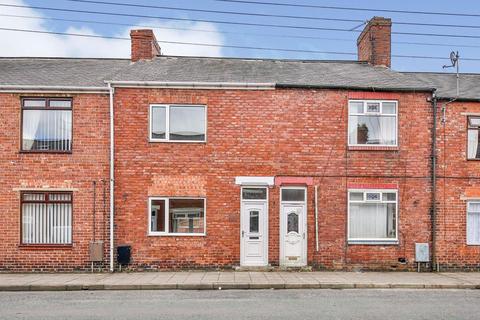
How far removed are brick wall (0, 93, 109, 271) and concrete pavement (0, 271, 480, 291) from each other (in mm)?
630

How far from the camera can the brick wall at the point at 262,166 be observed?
1664cm

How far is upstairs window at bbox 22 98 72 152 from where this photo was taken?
16781mm

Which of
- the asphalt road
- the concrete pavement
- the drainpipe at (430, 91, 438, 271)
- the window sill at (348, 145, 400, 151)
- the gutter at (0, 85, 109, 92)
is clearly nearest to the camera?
the asphalt road

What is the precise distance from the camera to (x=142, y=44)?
64.8 feet

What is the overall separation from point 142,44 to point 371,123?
29.3 ft

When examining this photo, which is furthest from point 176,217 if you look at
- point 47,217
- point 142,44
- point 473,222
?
point 473,222

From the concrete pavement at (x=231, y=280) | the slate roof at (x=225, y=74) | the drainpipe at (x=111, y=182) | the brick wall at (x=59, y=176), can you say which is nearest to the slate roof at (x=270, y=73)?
the slate roof at (x=225, y=74)

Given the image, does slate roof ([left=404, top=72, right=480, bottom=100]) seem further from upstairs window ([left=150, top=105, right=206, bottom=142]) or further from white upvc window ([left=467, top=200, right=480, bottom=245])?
upstairs window ([left=150, top=105, right=206, bottom=142])

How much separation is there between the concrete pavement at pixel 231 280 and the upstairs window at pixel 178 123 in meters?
4.28

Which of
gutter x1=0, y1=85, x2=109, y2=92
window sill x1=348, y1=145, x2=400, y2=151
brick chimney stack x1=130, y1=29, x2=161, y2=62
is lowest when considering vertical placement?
window sill x1=348, y1=145, x2=400, y2=151

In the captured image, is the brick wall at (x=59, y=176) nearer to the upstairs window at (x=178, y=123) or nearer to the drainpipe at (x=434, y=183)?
the upstairs window at (x=178, y=123)

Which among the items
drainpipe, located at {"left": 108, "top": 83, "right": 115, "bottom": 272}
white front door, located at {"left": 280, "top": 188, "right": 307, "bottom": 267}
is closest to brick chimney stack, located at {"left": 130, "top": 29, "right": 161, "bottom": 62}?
drainpipe, located at {"left": 108, "top": 83, "right": 115, "bottom": 272}

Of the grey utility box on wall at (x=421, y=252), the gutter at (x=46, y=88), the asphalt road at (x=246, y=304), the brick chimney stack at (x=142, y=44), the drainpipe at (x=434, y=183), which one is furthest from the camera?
the brick chimney stack at (x=142, y=44)

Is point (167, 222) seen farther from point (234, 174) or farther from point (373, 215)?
point (373, 215)
